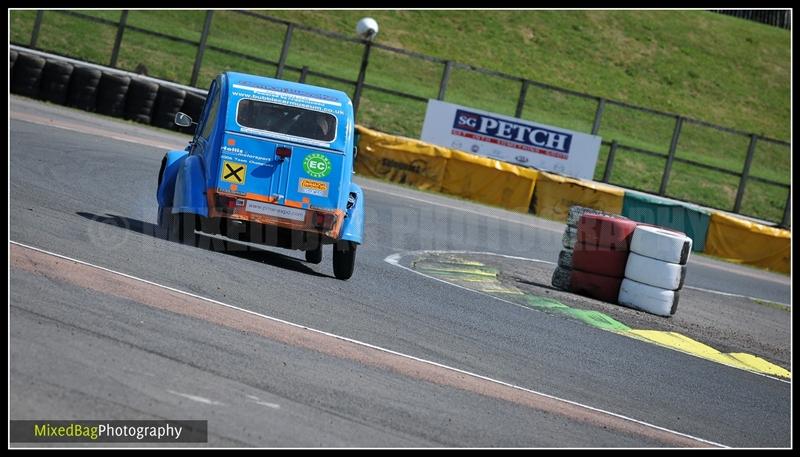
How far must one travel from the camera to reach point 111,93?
22891 millimetres

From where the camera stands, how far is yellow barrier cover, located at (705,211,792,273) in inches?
904

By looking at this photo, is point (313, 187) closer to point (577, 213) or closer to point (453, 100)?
point (577, 213)

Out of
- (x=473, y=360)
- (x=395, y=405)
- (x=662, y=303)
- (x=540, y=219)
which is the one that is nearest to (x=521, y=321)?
(x=473, y=360)

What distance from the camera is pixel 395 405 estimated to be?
6.68 m

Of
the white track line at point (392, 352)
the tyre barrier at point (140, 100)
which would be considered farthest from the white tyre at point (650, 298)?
the tyre barrier at point (140, 100)

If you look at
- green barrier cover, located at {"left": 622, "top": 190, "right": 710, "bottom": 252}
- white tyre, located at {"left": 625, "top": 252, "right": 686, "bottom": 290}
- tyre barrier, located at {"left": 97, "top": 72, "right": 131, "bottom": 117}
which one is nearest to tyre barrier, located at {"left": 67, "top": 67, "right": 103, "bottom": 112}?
tyre barrier, located at {"left": 97, "top": 72, "right": 131, "bottom": 117}

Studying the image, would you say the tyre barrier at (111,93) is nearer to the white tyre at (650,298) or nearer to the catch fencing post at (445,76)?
the catch fencing post at (445,76)

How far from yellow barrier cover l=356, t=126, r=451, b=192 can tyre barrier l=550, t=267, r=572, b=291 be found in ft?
29.7

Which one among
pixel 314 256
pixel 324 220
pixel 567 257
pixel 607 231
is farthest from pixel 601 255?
pixel 324 220

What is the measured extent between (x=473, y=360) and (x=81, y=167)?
8.05m

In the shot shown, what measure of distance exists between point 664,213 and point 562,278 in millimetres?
9510

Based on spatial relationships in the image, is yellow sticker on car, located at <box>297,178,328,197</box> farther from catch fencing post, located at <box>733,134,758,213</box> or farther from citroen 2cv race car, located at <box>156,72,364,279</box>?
catch fencing post, located at <box>733,134,758,213</box>

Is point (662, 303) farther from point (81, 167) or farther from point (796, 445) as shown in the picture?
point (81, 167)

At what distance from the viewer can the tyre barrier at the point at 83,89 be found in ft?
74.5
